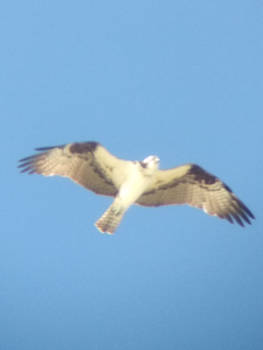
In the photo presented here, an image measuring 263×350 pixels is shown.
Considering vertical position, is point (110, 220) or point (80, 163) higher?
point (80, 163)

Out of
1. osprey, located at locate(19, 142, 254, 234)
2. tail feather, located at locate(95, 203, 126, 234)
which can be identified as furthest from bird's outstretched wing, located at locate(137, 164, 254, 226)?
tail feather, located at locate(95, 203, 126, 234)

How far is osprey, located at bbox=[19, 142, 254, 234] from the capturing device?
13062 mm

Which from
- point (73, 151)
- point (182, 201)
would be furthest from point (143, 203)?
point (73, 151)

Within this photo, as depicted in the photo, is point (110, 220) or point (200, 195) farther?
point (200, 195)

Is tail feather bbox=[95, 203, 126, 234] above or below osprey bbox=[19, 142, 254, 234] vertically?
below

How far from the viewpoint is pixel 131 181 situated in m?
13.1

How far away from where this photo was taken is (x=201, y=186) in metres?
13.7

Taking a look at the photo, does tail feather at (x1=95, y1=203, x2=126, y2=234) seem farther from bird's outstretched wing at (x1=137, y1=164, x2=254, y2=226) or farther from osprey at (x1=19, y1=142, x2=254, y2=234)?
bird's outstretched wing at (x1=137, y1=164, x2=254, y2=226)

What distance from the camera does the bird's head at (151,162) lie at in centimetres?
1291

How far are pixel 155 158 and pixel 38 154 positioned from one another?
1.86 meters

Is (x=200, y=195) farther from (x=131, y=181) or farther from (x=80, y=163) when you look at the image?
(x=80, y=163)

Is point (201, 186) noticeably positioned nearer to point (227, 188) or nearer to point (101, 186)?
point (227, 188)

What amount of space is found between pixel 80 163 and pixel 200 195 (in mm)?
2085

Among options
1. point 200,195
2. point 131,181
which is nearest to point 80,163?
point 131,181
